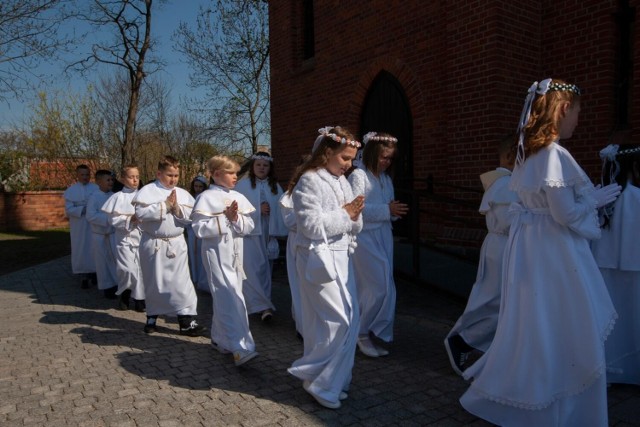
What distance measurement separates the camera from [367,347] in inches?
191

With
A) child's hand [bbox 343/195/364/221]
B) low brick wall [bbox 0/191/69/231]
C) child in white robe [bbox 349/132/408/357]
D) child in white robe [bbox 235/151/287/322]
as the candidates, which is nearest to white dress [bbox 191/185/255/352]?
child in white robe [bbox 349/132/408/357]

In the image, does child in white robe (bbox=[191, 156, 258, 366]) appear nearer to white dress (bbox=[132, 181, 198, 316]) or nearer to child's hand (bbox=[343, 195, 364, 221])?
white dress (bbox=[132, 181, 198, 316])

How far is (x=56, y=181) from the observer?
987 inches

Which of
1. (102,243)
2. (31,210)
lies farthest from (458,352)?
(31,210)

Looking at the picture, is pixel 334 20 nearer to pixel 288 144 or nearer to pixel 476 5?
pixel 288 144

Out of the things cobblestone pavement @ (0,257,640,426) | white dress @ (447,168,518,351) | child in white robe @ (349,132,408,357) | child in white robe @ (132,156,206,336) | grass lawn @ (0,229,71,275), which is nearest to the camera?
cobblestone pavement @ (0,257,640,426)

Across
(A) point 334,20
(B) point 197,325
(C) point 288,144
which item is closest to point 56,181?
(C) point 288,144

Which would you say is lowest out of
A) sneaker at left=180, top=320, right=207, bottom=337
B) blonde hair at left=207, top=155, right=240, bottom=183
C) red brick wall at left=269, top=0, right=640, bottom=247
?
sneaker at left=180, top=320, right=207, bottom=337

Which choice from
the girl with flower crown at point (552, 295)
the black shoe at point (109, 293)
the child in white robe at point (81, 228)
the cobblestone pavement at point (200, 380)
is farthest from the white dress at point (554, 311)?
the child in white robe at point (81, 228)

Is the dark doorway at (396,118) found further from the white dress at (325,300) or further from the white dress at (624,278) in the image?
the white dress at (325,300)

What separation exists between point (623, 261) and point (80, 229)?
8551 millimetres

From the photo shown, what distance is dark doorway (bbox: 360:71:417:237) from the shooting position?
31.4ft

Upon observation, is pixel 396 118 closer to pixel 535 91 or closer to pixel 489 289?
pixel 489 289

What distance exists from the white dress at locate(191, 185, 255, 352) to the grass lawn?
27.6ft
